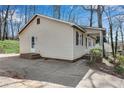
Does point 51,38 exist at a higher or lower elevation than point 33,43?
higher

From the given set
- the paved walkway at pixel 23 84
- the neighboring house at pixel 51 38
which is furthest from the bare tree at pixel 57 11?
the paved walkway at pixel 23 84

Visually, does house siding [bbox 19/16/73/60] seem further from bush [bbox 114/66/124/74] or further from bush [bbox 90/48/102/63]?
bush [bbox 114/66/124/74]

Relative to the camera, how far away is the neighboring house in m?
7.93

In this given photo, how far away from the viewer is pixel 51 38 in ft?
27.2

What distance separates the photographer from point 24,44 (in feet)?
29.9

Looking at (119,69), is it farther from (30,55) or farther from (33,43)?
(33,43)

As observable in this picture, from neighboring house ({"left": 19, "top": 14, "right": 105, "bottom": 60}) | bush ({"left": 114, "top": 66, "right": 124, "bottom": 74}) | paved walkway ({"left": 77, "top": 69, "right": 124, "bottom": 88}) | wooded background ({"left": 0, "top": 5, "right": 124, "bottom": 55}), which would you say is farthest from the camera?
neighboring house ({"left": 19, "top": 14, "right": 105, "bottom": 60})

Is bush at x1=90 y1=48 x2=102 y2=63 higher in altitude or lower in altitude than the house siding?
lower

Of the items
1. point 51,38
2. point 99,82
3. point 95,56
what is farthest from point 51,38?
point 99,82

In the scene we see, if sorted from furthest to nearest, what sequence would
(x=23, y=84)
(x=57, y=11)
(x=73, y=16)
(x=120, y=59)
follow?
(x=120, y=59)
(x=73, y=16)
(x=57, y=11)
(x=23, y=84)

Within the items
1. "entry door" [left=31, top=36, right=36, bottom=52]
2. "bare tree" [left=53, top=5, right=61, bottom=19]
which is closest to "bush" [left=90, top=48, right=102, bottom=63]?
"bare tree" [left=53, top=5, right=61, bottom=19]
